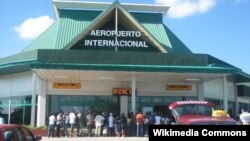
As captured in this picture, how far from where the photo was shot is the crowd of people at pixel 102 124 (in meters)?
23.2

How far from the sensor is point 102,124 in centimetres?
2391

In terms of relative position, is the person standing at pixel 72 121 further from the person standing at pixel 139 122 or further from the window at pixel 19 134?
the window at pixel 19 134

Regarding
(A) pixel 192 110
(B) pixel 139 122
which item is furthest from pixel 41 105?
(A) pixel 192 110

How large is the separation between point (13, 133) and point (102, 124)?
47.8ft

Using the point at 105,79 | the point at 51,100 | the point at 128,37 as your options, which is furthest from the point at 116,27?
the point at 51,100

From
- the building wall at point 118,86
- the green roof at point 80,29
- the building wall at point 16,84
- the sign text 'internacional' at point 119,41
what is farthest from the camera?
the green roof at point 80,29

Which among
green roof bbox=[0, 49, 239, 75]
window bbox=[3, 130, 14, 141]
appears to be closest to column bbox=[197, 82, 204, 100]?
green roof bbox=[0, 49, 239, 75]

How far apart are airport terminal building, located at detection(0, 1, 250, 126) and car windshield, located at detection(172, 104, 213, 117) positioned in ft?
31.1

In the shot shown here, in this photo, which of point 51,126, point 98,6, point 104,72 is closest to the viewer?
point 51,126

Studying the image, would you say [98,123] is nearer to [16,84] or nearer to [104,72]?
[104,72]

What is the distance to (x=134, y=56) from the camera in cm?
2634

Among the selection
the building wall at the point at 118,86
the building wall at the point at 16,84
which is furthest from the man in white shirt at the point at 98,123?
the building wall at the point at 16,84

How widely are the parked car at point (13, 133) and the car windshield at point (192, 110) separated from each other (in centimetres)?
606

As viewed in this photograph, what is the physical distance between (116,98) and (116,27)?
5345 millimetres
